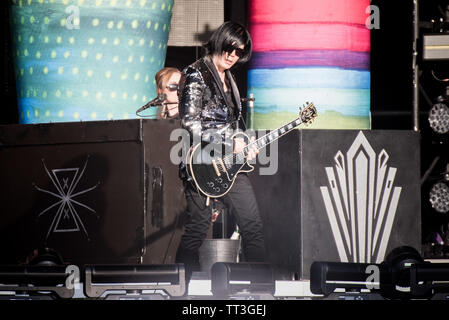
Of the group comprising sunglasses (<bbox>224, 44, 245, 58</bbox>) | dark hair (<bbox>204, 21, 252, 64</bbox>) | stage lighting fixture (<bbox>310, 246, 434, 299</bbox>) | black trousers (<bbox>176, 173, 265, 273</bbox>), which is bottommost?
stage lighting fixture (<bbox>310, 246, 434, 299</bbox>)

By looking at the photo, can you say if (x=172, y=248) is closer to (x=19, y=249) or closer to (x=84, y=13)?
(x=19, y=249)

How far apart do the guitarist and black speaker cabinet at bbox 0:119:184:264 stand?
1.03 ft

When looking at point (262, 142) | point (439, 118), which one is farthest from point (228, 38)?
point (439, 118)

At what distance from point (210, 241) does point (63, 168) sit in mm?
995

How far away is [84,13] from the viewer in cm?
557

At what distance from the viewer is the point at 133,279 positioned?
12.7 ft

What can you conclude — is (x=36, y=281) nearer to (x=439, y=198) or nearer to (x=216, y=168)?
(x=216, y=168)

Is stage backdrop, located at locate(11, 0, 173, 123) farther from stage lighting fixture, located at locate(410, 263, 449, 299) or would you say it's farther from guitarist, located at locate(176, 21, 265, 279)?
stage lighting fixture, located at locate(410, 263, 449, 299)

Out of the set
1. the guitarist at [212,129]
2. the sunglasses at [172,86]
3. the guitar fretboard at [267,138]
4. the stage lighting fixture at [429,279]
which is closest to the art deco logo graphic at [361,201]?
the guitar fretboard at [267,138]

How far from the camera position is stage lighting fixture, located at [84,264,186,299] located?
3838 millimetres

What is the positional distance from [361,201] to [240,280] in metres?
1.05

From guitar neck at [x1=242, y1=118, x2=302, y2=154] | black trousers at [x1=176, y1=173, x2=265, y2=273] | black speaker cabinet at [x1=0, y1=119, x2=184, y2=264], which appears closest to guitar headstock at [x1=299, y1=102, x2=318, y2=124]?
guitar neck at [x1=242, y1=118, x2=302, y2=154]

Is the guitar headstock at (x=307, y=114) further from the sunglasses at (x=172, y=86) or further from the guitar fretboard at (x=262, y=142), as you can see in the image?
the sunglasses at (x=172, y=86)
